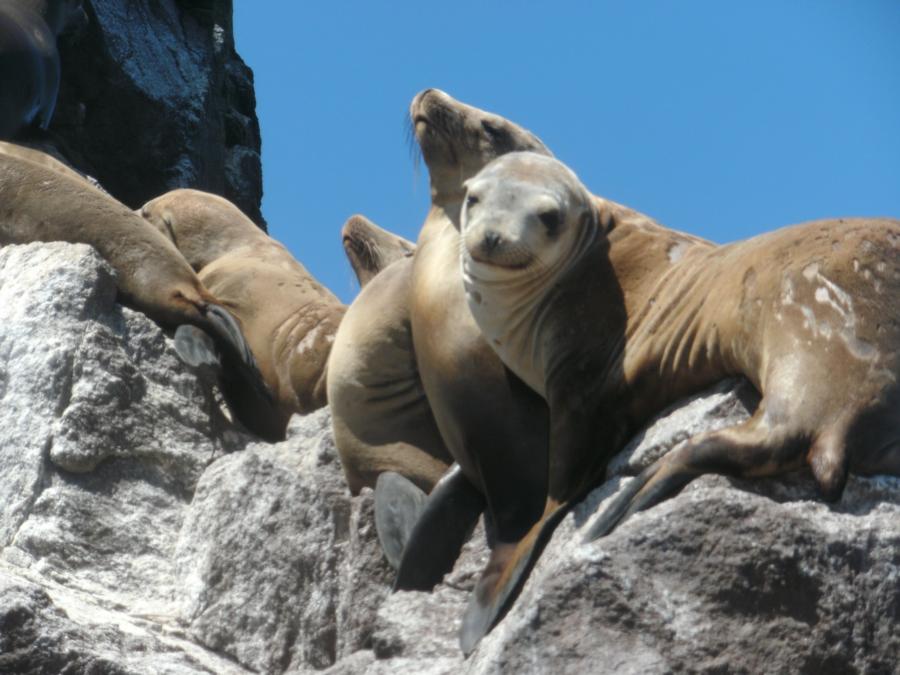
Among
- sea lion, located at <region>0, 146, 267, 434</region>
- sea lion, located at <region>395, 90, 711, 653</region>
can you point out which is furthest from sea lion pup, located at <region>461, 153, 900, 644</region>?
sea lion, located at <region>0, 146, 267, 434</region>

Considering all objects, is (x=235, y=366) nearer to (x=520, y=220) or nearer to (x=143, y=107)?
(x=520, y=220)

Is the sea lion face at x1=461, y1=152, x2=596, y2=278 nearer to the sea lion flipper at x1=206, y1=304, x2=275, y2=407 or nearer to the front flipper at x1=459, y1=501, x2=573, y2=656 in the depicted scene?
the front flipper at x1=459, y1=501, x2=573, y2=656

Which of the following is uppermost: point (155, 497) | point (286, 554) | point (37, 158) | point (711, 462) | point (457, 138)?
point (37, 158)

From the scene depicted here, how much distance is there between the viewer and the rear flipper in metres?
3.92

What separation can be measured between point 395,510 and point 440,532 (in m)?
0.37

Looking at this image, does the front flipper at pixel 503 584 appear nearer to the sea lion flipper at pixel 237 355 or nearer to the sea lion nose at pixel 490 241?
the sea lion nose at pixel 490 241

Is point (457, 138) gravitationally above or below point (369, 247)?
above

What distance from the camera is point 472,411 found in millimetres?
5258

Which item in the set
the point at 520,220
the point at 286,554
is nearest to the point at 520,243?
the point at 520,220

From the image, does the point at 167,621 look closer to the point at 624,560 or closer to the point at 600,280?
the point at 600,280

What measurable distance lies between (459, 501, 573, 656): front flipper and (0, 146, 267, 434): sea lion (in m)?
2.76

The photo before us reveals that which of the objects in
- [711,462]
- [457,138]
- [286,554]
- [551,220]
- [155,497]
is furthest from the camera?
[155,497]

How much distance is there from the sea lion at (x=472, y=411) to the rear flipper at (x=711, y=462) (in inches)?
29.7

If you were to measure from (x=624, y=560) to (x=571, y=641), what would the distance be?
20 centimetres
